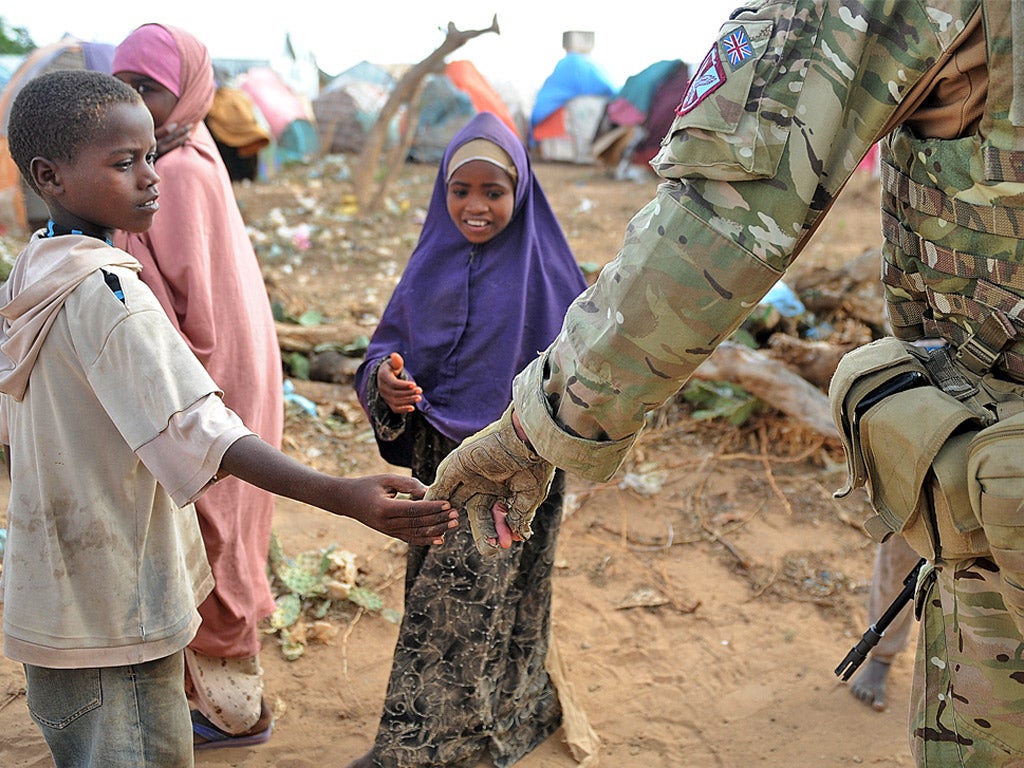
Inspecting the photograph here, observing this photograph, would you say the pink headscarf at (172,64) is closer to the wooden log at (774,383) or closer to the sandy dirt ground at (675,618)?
the sandy dirt ground at (675,618)

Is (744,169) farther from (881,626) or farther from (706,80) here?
(881,626)

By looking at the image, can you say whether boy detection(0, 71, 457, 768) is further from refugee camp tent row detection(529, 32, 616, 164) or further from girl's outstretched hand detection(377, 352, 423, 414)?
refugee camp tent row detection(529, 32, 616, 164)

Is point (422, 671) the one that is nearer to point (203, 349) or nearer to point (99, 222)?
point (203, 349)

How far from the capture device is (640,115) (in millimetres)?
15875

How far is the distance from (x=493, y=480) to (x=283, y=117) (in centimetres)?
1634

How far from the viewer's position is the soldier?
1348 mm

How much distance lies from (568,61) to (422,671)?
16256 mm

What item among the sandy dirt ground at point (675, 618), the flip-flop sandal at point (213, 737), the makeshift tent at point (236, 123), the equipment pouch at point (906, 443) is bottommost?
the makeshift tent at point (236, 123)

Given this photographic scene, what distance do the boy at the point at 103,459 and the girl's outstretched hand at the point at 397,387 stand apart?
2.69ft

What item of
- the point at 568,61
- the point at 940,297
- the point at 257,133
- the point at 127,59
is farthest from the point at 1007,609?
the point at 568,61

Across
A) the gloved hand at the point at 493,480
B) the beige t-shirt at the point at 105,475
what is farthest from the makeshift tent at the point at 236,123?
the gloved hand at the point at 493,480

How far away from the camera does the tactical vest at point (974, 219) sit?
1.31 metres

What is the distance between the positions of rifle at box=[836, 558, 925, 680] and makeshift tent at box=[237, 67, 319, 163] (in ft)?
50.9

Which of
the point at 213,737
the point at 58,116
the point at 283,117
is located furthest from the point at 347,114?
the point at 58,116
